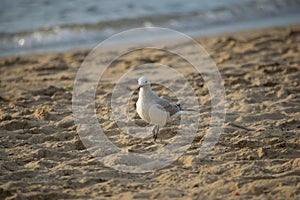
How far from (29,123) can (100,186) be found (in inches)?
73.9

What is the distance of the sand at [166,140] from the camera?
4297 millimetres

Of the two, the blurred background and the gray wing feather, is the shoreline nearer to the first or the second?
the blurred background

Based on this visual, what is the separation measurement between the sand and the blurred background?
272 centimetres

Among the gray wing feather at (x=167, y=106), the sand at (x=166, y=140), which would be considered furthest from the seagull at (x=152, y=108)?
the sand at (x=166, y=140)

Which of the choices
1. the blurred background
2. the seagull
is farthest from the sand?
the blurred background

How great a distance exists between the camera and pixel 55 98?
6734mm

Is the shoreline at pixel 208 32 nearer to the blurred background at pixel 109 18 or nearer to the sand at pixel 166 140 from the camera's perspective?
the blurred background at pixel 109 18

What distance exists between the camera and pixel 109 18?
41.8 feet

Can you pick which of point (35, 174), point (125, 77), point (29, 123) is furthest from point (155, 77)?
point (35, 174)

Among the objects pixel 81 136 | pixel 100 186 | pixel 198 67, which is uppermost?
pixel 198 67

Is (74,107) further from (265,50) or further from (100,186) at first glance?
(265,50)

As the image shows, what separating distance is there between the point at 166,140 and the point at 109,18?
791 cm

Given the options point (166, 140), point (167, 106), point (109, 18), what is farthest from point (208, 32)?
point (166, 140)

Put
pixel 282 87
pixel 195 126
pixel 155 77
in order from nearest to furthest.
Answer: pixel 195 126 → pixel 282 87 → pixel 155 77
